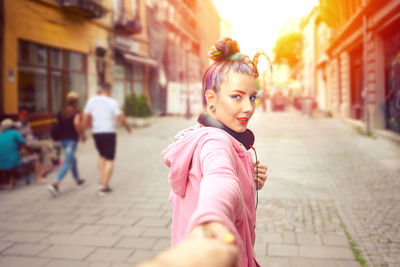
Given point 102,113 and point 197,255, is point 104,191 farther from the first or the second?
point 197,255

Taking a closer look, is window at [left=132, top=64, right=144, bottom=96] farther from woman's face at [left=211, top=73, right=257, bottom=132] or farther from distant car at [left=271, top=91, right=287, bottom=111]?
woman's face at [left=211, top=73, right=257, bottom=132]

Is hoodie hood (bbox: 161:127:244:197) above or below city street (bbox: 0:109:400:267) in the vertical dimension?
above

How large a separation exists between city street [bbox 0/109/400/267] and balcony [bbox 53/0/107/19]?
7.56 meters

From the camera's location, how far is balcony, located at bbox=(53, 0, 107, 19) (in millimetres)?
14523

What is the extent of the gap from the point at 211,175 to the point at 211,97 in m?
0.53

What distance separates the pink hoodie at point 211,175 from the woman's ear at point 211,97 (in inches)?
6.3

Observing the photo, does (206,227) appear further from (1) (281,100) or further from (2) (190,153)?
(1) (281,100)

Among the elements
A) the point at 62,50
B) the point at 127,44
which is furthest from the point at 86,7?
the point at 127,44

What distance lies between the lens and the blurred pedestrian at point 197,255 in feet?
2.49

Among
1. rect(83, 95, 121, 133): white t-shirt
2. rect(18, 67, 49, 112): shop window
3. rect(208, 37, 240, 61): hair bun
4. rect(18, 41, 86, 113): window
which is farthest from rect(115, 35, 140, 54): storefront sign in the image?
rect(208, 37, 240, 61): hair bun

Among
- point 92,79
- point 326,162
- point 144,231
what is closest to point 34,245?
point 144,231

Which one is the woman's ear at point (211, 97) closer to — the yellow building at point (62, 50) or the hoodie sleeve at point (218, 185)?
the hoodie sleeve at point (218, 185)

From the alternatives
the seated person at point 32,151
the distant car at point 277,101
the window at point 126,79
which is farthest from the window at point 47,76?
the distant car at point 277,101

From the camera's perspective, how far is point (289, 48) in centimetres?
4625
